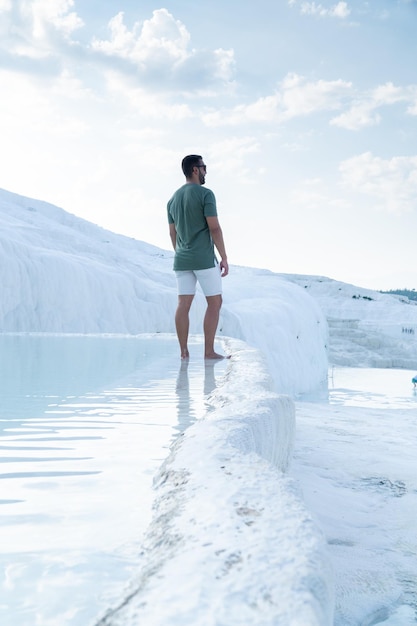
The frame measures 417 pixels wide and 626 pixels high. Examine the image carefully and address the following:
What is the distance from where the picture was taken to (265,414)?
189cm

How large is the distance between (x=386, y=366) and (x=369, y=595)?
28529mm

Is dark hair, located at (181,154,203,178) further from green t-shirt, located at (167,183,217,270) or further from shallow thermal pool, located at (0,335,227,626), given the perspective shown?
shallow thermal pool, located at (0,335,227,626)

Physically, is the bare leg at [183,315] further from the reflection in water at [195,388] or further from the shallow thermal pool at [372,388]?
the shallow thermal pool at [372,388]

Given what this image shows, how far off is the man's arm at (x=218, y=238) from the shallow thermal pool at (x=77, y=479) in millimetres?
836

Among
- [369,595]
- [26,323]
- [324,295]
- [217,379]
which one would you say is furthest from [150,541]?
[324,295]

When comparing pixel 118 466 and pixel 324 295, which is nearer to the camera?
pixel 118 466

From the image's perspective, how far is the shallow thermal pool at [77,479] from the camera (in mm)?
959

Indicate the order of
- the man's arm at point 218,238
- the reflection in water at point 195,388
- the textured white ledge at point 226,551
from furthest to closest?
the man's arm at point 218,238 → the reflection in water at point 195,388 → the textured white ledge at point 226,551

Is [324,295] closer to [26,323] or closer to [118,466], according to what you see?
[26,323]

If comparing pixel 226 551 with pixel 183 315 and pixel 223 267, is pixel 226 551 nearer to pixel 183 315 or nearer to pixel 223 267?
pixel 223 267

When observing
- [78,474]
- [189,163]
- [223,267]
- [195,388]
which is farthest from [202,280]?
[78,474]

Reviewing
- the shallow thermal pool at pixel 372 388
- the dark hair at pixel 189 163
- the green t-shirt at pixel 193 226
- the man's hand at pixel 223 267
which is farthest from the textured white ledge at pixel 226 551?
the shallow thermal pool at pixel 372 388

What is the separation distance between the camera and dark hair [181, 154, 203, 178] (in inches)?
155

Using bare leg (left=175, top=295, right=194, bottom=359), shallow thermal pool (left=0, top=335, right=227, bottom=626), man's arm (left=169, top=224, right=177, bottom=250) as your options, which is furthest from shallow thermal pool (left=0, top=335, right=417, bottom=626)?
man's arm (left=169, top=224, right=177, bottom=250)
